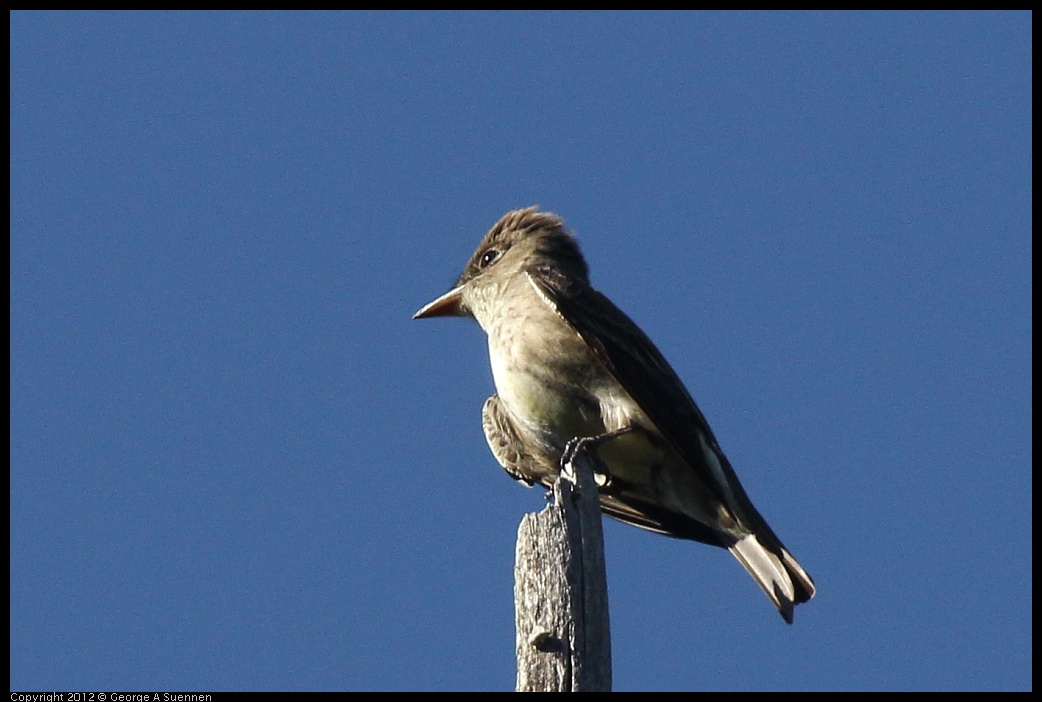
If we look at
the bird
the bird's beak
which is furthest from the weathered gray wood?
the bird's beak

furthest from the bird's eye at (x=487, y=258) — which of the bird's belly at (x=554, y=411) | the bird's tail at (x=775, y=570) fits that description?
the bird's tail at (x=775, y=570)

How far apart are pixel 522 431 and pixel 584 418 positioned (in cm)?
41

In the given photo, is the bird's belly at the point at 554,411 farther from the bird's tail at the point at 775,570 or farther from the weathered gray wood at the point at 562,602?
the weathered gray wood at the point at 562,602

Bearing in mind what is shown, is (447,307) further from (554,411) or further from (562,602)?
(562,602)

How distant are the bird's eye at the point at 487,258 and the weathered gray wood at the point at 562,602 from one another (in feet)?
13.3

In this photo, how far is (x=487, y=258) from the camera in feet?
31.0

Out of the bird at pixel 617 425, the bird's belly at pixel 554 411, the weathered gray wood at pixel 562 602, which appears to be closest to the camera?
the weathered gray wood at pixel 562 602

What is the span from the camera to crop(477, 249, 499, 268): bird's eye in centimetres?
939

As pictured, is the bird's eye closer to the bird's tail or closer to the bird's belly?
the bird's belly

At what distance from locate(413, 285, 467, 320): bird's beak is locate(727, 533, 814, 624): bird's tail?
270 cm

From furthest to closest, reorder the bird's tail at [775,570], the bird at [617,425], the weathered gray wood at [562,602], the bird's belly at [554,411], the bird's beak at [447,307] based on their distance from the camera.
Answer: the bird's beak at [447,307], the bird's belly at [554,411], the bird at [617,425], the bird's tail at [775,570], the weathered gray wood at [562,602]

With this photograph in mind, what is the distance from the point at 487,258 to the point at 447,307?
46 cm

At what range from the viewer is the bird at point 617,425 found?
7.35 metres

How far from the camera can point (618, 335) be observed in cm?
774
